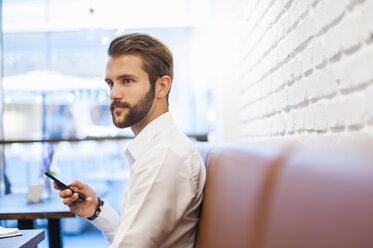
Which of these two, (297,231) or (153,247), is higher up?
(297,231)

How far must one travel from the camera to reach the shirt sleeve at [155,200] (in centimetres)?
109

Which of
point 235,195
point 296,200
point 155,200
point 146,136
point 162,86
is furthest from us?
point 162,86

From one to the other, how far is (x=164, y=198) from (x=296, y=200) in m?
0.57

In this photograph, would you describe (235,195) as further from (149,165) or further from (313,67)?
(313,67)

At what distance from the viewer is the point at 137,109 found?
1505mm

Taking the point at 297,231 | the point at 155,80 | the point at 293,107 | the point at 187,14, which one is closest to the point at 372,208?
the point at 297,231

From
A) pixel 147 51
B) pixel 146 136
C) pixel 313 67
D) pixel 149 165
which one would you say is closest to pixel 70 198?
pixel 146 136

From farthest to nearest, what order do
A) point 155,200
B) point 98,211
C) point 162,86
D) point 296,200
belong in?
point 98,211, point 162,86, point 155,200, point 296,200

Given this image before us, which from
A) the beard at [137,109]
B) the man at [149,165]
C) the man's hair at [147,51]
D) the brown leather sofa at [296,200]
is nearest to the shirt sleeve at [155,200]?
the man at [149,165]

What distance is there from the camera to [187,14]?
3658mm

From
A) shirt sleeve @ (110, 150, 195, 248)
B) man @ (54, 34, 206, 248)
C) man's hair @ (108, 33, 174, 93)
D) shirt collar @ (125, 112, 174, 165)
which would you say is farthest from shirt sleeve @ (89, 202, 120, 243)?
man's hair @ (108, 33, 174, 93)

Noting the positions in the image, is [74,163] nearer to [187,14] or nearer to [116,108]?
[187,14]

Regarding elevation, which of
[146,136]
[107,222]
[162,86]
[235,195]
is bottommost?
[107,222]

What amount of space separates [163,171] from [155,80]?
51 cm
